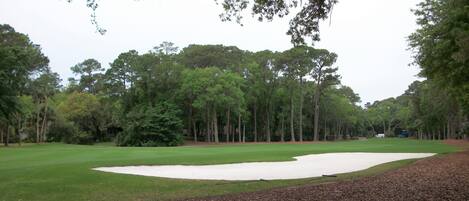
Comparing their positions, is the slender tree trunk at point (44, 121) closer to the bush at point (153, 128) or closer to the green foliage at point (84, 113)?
the green foliage at point (84, 113)

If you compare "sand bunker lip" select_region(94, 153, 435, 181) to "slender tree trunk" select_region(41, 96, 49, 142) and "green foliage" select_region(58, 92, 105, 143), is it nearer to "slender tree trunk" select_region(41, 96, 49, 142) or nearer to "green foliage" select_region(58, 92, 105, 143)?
"green foliage" select_region(58, 92, 105, 143)

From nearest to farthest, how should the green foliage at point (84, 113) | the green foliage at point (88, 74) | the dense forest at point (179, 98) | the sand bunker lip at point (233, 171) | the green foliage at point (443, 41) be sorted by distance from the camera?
the sand bunker lip at point (233, 171) → the green foliage at point (443, 41) → the dense forest at point (179, 98) → the green foliage at point (84, 113) → the green foliage at point (88, 74)

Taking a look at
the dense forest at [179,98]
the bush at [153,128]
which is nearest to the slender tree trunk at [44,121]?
the dense forest at [179,98]

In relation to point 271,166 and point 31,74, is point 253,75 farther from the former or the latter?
point 271,166

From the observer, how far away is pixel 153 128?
65.3m

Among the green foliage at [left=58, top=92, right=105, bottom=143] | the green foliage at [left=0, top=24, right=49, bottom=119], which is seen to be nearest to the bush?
the green foliage at [left=58, top=92, right=105, bottom=143]

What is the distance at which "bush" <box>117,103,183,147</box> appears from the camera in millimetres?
65188

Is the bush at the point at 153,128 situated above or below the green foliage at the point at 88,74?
below

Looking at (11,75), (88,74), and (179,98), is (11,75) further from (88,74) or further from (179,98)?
(88,74)

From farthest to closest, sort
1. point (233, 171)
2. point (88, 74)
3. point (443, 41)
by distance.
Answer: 1. point (88, 74)
2. point (443, 41)
3. point (233, 171)

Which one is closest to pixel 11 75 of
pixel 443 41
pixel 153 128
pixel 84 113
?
pixel 153 128

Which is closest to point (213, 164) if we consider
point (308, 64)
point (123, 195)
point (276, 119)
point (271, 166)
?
point (271, 166)

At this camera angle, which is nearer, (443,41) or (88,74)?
(443,41)

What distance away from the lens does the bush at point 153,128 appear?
214 ft
